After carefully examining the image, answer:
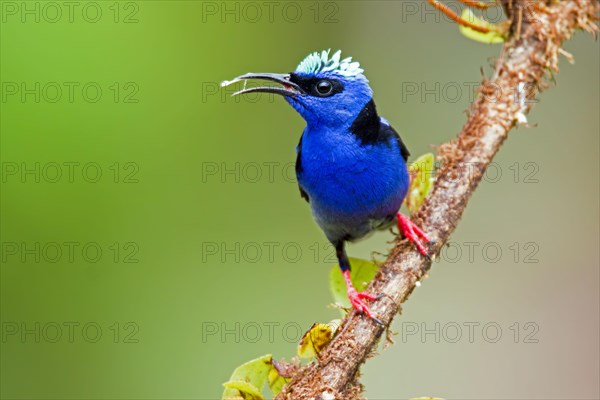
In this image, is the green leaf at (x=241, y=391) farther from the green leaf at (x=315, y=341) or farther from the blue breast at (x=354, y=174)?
the blue breast at (x=354, y=174)

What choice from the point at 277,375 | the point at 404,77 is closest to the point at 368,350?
the point at 277,375

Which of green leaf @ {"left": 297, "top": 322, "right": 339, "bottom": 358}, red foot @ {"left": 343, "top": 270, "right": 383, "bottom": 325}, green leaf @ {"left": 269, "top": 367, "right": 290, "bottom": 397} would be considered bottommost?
green leaf @ {"left": 269, "top": 367, "right": 290, "bottom": 397}

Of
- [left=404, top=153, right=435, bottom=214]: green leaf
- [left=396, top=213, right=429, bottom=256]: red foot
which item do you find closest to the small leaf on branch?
[left=396, top=213, right=429, bottom=256]: red foot

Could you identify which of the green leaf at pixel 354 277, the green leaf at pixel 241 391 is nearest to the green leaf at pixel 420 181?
the green leaf at pixel 354 277

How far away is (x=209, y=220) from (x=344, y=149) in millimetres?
3155

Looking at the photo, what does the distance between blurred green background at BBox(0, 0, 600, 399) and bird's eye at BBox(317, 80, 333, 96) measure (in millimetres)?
2510

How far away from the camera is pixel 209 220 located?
23.5 feet

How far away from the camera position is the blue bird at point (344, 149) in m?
4.12

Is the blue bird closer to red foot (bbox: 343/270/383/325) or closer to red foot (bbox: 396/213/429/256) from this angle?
red foot (bbox: 396/213/429/256)

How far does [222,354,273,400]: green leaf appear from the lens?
2.99m

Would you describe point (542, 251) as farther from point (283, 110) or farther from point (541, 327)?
point (283, 110)

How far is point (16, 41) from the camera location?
5.85 m

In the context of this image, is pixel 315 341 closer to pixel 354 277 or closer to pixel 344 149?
pixel 354 277

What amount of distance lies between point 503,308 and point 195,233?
8.97 ft
